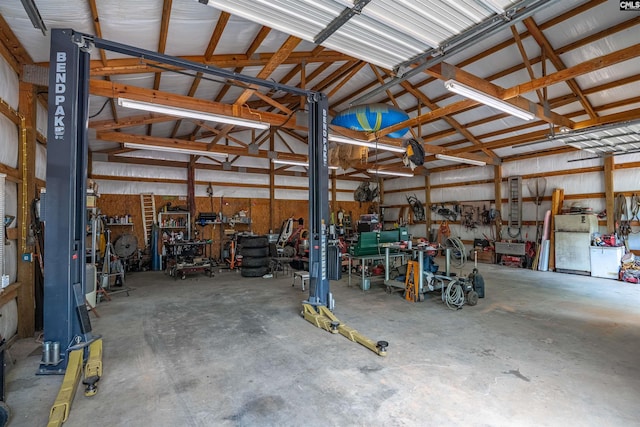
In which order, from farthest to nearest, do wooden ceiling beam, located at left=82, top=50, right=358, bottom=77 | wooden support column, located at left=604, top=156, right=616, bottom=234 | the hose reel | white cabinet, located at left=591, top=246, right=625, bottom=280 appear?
1. wooden support column, located at left=604, top=156, right=616, bottom=234
2. the hose reel
3. white cabinet, located at left=591, top=246, right=625, bottom=280
4. wooden ceiling beam, located at left=82, top=50, right=358, bottom=77

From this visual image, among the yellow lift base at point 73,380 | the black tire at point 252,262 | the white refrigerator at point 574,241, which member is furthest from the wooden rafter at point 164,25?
the white refrigerator at point 574,241

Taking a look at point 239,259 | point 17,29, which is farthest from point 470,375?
point 239,259

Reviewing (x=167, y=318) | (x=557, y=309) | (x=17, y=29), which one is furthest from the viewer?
(x=557, y=309)

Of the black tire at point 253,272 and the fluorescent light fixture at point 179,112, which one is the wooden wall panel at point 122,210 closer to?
the black tire at point 253,272

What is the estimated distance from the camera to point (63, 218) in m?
2.96

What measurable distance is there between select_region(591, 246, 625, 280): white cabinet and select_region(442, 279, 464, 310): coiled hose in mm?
4987

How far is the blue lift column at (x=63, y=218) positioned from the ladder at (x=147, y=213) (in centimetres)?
708

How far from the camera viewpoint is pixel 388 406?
2.38 metres

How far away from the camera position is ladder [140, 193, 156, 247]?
956 cm

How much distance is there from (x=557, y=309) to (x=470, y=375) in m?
3.15

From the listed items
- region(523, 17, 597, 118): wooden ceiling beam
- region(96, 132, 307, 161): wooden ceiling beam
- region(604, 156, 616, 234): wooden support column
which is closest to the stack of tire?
region(96, 132, 307, 161): wooden ceiling beam

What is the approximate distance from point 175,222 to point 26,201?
6.11 meters

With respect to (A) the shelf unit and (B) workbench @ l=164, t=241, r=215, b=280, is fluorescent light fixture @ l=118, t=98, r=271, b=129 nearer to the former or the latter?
(B) workbench @ l=164, t=241, r=215, b=280

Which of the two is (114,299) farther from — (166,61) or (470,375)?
(470,375)
